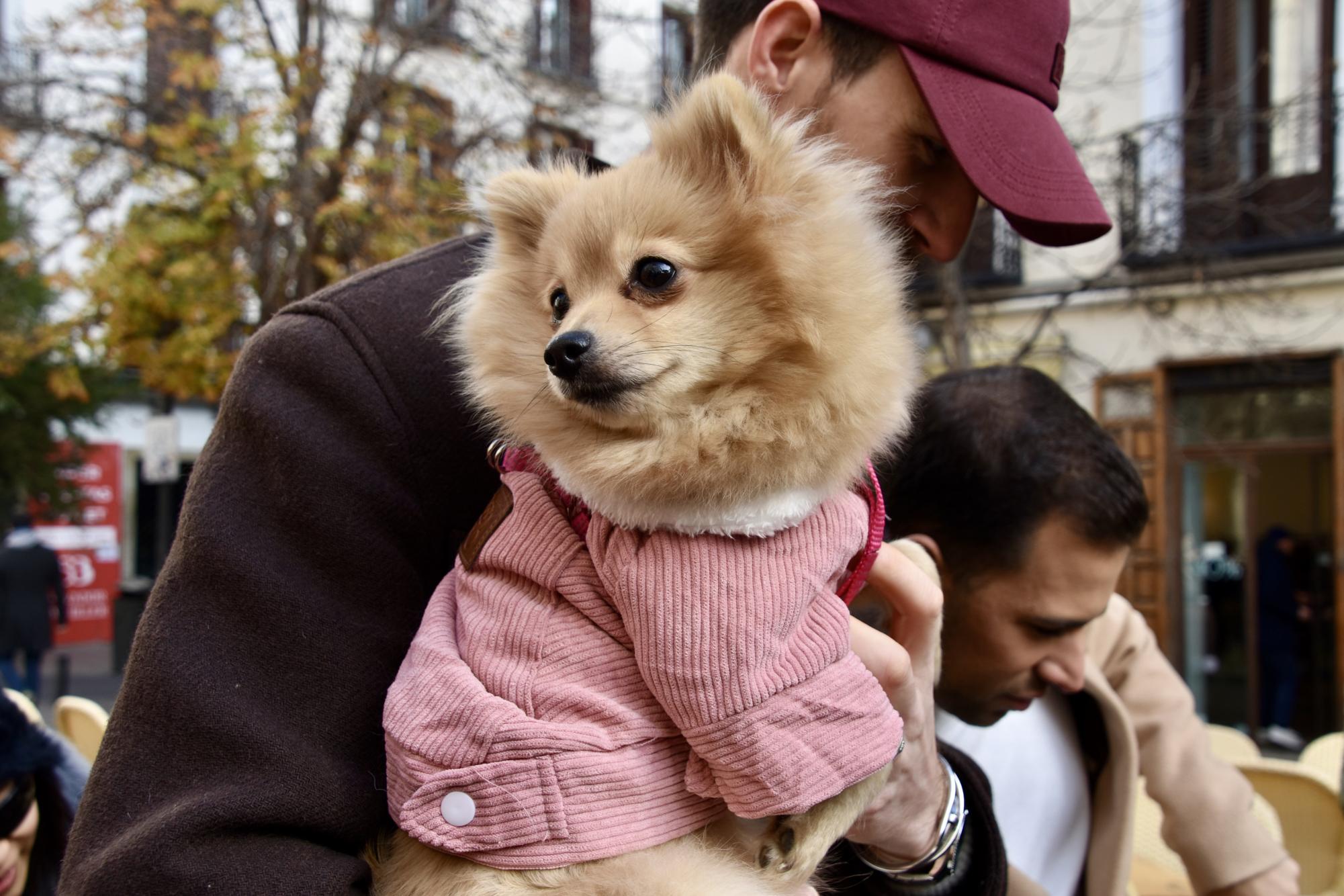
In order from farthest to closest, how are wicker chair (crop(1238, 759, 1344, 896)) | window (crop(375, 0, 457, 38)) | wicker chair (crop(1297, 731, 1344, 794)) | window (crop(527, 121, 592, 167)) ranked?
window (crop(527, 121, 592, 167)), window (crop(375, 0, 457, 38)), wicker chair (crop(1297, 731, 1344, 794)), wicker chair (crop(1238, 759, 1344, 896))

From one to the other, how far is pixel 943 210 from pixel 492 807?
4.22 feet

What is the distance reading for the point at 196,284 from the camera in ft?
28.4

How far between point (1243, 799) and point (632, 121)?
27.1ft

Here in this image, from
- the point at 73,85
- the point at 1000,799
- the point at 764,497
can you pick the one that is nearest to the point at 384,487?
the point at 764,497

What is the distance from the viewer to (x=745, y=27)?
1.81 meters

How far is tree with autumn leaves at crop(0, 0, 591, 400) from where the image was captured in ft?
26.1

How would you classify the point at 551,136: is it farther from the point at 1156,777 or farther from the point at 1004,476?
the point at 1156,777

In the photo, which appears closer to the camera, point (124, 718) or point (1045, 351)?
point (124, 718)

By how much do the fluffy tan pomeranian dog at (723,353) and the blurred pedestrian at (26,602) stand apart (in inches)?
451

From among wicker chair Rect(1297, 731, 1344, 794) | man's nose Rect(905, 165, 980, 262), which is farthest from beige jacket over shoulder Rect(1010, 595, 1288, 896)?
wicker chair Rect(1297, 731, 1344, 794)

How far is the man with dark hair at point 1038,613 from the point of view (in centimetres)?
253

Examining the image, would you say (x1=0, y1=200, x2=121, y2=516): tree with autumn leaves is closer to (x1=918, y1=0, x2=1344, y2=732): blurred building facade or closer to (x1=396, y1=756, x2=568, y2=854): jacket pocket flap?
(x1=918, y1=0, x2=1344, y2=732): blurred building facade

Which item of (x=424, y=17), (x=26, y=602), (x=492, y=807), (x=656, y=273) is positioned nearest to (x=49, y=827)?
(x=492, y=807)

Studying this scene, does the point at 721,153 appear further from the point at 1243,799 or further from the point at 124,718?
the point at 1243,799
